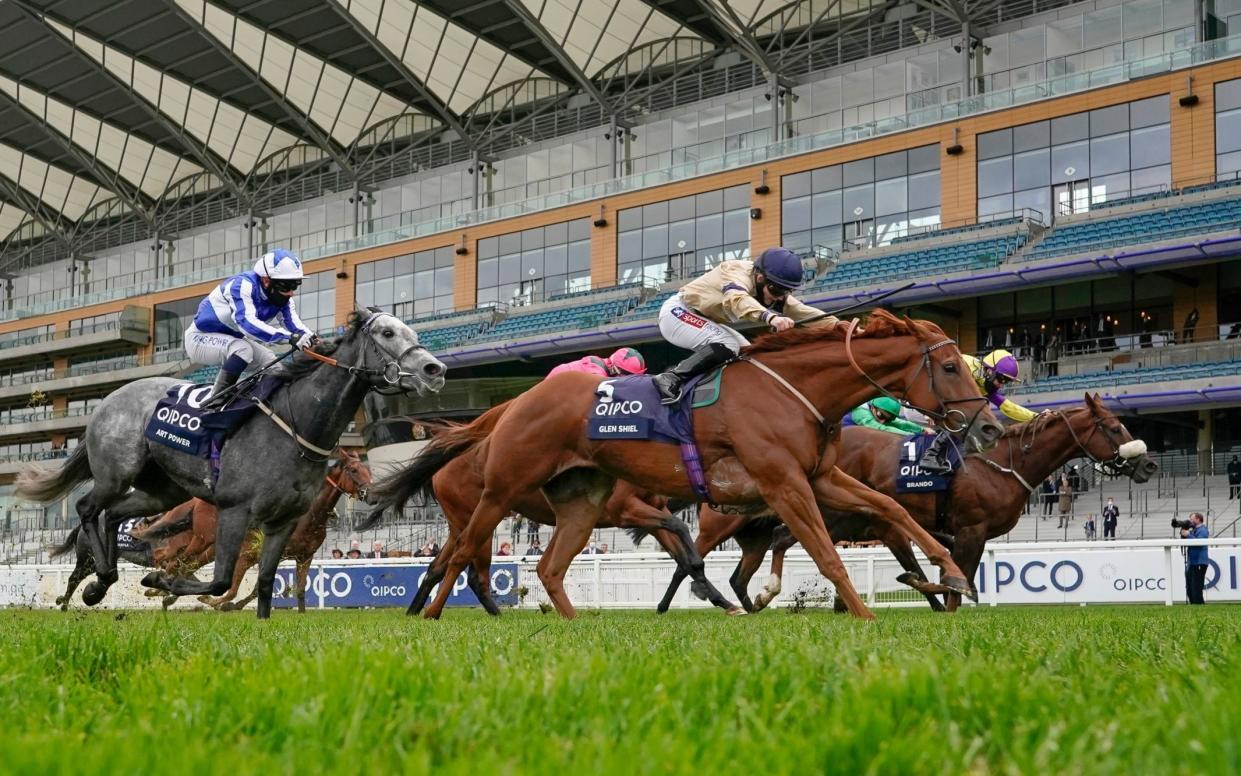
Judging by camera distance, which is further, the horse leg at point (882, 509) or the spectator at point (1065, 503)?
the spectator at point (1065, 503)

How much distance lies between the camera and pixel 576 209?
172ft

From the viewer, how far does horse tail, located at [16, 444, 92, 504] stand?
1160 centimetres

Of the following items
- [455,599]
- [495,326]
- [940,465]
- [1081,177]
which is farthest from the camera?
[495,326]

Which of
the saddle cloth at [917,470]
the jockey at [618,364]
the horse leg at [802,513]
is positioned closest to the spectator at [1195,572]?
the saddle cloth at [917,470]

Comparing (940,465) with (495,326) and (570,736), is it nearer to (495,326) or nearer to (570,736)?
(570,736)

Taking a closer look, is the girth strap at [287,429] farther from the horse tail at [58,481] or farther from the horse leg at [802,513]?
the horse leg at [802,513]

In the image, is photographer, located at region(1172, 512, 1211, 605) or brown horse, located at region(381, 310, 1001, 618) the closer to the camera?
brown horse, located at region(381, 310, 1001, 618)

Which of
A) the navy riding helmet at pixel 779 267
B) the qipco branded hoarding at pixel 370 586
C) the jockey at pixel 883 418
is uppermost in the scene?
the navy riding helmet at pixel 779 267

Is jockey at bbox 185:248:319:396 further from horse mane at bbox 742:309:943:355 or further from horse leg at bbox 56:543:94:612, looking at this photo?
horse mane at bbox 742:309:943:355

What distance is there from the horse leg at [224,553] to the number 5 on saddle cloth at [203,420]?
0.45 m

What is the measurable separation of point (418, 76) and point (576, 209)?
9.81 metres

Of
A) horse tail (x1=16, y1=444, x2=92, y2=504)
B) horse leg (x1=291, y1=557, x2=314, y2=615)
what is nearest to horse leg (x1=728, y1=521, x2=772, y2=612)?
horse tail (x1=16, y1=444, x2=92, y2=504)

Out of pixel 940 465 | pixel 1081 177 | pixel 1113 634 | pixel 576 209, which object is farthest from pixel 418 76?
pixel 1113 634

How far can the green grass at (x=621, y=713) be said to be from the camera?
7.02 ft
